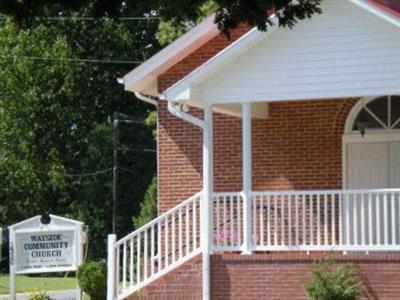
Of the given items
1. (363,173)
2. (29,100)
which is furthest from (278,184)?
(29,100)

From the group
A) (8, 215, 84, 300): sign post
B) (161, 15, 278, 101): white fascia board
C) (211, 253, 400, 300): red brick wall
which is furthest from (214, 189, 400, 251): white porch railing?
(8, 215, 84, 300): sign post

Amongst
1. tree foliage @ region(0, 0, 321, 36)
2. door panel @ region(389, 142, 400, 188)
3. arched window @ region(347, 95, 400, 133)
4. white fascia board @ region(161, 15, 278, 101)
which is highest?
white fascia board @ region(161, 15, 278, 101)

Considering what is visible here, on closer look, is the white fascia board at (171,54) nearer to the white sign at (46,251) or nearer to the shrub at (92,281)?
the white sign at (46,251)

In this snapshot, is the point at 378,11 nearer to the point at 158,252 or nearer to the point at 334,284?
the point at 334,284

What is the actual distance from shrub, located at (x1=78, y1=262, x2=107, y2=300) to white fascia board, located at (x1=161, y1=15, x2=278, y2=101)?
21.2 feet

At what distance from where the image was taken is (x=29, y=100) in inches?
1882

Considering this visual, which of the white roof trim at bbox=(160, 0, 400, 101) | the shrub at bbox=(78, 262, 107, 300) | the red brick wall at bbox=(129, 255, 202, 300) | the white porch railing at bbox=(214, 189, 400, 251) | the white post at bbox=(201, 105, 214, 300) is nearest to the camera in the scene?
the white porch railing at bbox=(214, 189, 400, 251)

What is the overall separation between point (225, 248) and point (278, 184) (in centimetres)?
262

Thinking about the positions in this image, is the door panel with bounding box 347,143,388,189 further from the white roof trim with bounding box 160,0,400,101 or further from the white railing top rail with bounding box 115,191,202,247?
the white roof trim with bounding box 160,0,400,101

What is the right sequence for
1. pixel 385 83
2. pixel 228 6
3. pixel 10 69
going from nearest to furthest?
pixel 228 6
pixel 385 83
pixel 10 69

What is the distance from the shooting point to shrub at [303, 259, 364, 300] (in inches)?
614

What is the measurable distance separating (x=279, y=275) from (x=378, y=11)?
434cm

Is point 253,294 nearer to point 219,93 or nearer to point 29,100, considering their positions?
point 219,93

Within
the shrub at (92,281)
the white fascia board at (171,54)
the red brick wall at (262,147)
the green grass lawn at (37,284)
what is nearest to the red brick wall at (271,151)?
the red brick wall at (262,147)
